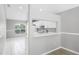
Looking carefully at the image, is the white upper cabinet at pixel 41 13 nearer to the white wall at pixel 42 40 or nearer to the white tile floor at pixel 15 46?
the white wall at pixel 42 40

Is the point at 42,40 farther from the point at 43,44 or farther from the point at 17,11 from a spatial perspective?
the point at 17,11

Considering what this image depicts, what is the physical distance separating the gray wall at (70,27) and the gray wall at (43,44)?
10.3 inches

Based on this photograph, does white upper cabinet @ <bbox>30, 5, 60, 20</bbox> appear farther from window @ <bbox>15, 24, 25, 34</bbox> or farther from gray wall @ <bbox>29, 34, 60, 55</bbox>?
gray wall @ <bbox>29, 34, 60, 55</bbox>

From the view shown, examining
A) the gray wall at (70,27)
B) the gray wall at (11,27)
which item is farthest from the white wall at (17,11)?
the gray wall at (70,27)

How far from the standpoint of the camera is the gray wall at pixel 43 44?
5.16ft

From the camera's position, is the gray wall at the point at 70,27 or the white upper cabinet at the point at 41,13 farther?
the gray wall at the point at 70,27

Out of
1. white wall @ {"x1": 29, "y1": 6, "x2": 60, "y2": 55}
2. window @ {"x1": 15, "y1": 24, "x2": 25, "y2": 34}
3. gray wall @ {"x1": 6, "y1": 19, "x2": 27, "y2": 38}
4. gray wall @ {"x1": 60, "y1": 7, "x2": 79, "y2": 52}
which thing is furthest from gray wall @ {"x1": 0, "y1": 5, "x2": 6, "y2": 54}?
gray wall @ {"x1": 60, "y1": 7, "x2": 79, "y2": 52}

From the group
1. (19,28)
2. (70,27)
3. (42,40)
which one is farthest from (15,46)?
(70,27)

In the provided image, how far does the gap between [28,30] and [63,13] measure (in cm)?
115

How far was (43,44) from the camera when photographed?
177 cm

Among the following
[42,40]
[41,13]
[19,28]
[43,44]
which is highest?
[41,13]

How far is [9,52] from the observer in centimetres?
149

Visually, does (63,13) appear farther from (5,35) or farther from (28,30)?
(5,35)

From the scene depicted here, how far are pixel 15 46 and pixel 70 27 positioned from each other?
1.56 meters
